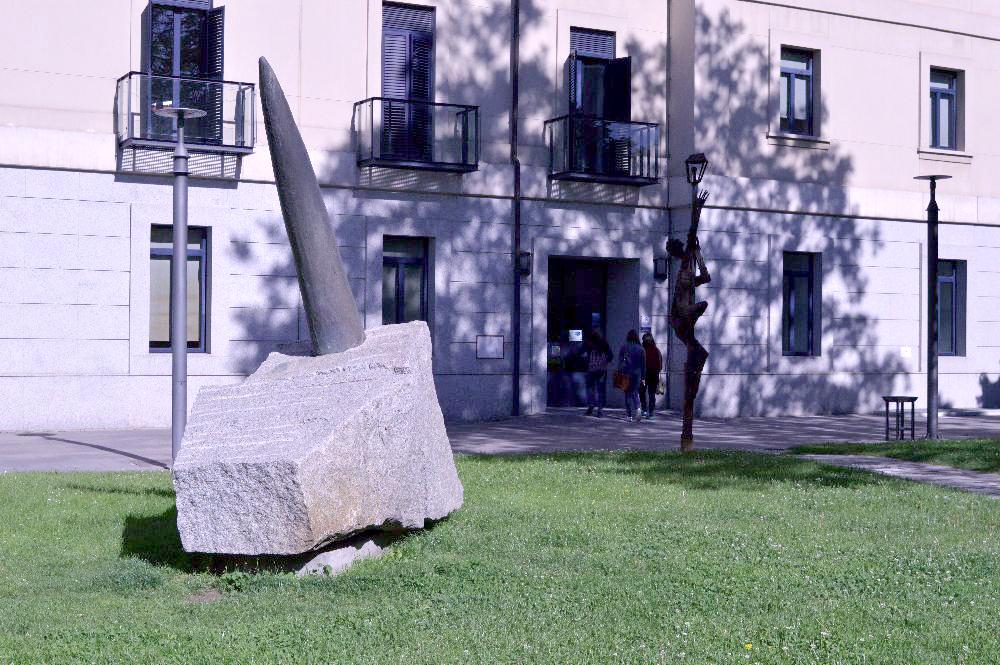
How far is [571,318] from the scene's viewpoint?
25.8 metres

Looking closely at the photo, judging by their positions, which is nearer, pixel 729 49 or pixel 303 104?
pixel 303 104

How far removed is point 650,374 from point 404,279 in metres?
4.80

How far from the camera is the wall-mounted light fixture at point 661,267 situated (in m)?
25.2

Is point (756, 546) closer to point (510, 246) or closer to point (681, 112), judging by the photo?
point (510, 246)

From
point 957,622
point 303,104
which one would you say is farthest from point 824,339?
point 957,622

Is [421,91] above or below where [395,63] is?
below

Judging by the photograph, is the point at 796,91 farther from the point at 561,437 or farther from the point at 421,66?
the point at 561,437

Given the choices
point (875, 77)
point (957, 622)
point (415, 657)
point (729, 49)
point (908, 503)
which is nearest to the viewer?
point (415, 657)

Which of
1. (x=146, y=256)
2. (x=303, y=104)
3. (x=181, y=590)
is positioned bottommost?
(x=181, y=590)

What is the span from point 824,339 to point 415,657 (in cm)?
2123

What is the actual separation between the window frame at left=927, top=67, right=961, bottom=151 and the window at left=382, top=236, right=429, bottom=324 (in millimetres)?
11807

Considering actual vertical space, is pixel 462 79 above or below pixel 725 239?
above

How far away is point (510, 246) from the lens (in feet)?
78.0

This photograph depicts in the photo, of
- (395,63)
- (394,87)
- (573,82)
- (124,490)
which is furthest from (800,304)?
(124,490)
